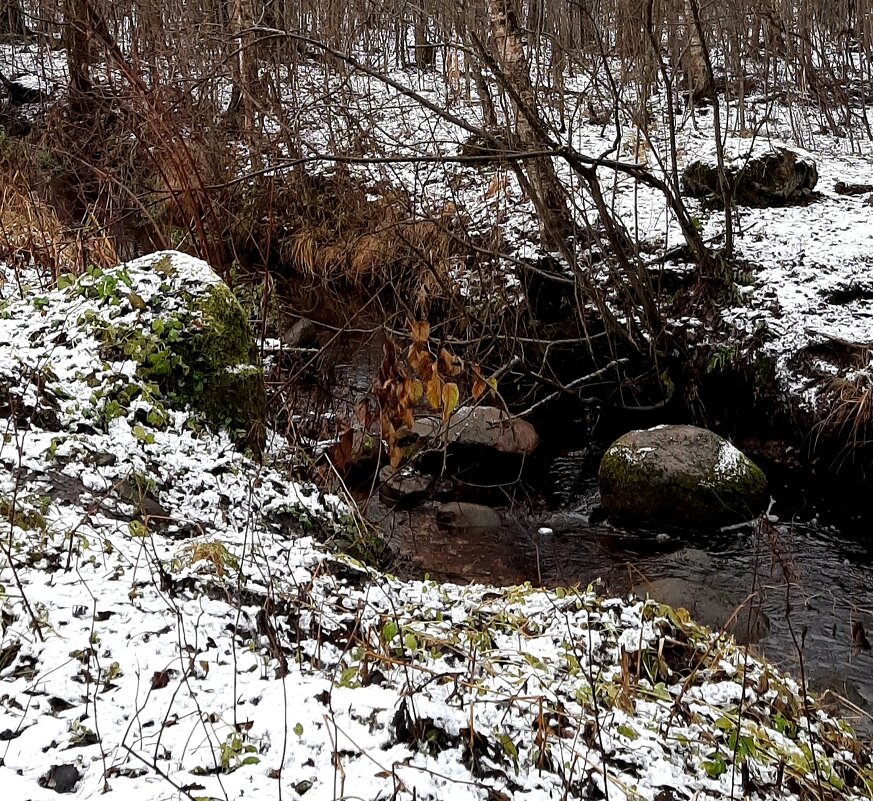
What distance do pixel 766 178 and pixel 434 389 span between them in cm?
811

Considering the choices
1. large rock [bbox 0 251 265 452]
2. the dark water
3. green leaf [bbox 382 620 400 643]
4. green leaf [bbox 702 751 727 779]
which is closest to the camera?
green leaf [bbox 702 751 727 779]

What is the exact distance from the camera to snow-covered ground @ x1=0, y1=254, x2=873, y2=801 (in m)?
2.38

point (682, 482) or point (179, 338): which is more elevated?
point (179, 338)

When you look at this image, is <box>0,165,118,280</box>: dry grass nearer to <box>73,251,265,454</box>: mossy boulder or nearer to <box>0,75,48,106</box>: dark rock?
→ <box>73,251,265,454</box>: mossy boulder

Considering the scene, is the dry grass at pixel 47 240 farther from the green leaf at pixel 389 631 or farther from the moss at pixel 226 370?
the green leaf at pixel 389 631

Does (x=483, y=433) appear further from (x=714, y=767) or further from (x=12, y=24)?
(x=12, y=24)

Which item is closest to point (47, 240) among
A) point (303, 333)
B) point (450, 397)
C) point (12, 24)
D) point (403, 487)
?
point (303, 333)

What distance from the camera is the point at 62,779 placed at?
2.17 metres

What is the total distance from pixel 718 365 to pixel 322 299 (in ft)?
16.9

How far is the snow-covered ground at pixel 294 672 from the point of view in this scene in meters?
2.38

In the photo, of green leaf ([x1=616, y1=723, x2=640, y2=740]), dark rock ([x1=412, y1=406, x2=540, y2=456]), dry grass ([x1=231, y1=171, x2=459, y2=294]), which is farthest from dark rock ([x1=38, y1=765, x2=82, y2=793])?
dry grass ([x1=231, y1=171, x2=459, y2=294])

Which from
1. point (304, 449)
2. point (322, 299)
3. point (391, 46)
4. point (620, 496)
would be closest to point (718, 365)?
point (620, 496)

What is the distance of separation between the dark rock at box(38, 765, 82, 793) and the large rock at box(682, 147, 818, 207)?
9.62 meters

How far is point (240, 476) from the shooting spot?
15.0 feet
